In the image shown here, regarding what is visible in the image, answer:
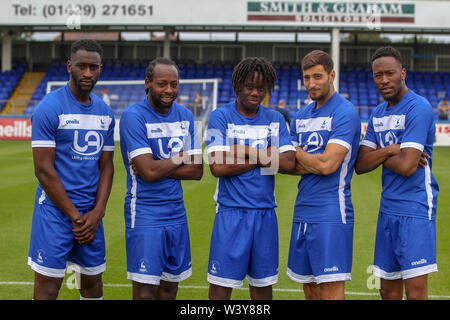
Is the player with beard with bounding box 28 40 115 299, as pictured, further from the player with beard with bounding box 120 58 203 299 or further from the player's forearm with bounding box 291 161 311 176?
the player's forearm with bounding box 291 161 311 176

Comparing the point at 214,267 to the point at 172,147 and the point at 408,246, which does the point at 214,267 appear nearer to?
the point at 172,147

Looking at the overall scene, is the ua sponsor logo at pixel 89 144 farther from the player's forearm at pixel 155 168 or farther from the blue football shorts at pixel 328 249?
the blue football shorts at pixel 328 249

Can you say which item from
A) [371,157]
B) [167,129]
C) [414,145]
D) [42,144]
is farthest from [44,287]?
[414,145]

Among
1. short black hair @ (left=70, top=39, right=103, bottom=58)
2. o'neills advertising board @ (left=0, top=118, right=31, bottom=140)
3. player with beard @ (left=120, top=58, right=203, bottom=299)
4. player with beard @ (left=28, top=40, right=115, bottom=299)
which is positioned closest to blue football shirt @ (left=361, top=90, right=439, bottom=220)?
player with beard @ (left=120, top=58, right=203, bottom=299)

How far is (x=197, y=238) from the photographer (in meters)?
6.89

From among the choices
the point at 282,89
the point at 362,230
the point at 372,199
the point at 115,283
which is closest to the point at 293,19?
the point at 282,89

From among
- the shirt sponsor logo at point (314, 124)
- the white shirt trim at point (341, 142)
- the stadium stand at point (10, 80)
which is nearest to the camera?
the white shirt trim at point (341, 142)

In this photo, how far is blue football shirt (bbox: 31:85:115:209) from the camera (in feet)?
11.7

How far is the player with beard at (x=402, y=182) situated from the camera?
3674mm

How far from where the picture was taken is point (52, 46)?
33812 mm

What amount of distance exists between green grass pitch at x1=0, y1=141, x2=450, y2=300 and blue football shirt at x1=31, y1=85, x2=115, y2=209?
153 cm

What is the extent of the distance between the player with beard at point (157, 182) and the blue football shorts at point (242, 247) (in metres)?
0.31

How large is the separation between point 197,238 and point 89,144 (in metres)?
3.44

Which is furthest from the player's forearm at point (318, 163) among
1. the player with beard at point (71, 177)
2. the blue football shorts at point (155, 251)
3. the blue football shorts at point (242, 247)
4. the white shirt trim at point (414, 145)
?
the player with beard at point (71, 177)
